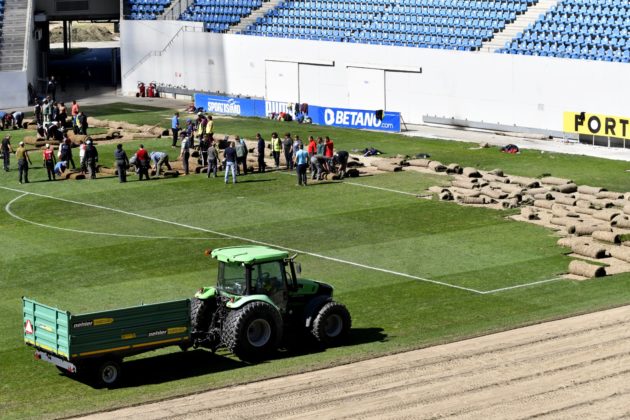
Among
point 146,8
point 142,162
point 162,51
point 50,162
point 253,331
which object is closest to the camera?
point 253,331

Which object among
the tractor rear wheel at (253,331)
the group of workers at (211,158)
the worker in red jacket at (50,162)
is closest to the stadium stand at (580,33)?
the group of workers at (211,158)

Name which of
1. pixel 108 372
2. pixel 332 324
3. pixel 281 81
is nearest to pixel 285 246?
pixel 332 324

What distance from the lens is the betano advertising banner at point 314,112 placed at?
207ft

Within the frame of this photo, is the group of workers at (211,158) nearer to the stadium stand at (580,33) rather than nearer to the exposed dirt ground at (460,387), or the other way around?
the stadium stand at (580,33)

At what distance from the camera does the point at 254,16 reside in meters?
77.7

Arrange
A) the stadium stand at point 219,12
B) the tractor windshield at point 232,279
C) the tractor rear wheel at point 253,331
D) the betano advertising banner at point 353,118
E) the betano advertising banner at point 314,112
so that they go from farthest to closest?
1. the stadium stand at point 219,12
2. the betano advertising banner at point 314,112
3. the betano advertising banner at point 353,118
4. the tractor windshield at point 232,279
5. the tractor rear wheel at point 253,331

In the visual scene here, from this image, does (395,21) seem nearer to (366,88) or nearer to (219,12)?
(366,88)

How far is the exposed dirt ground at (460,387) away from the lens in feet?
78.4

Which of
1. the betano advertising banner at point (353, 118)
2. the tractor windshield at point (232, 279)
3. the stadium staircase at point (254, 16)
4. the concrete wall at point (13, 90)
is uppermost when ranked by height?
the stadium staircase at point (254, 16)

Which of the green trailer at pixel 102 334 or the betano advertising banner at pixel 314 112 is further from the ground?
the betano advertising banner at pixel 314 112

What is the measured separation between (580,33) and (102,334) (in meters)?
40.2

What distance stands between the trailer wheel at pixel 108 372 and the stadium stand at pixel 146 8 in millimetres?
57274

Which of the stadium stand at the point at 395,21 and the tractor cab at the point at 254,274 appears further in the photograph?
the stadium stand at the point at 395,21

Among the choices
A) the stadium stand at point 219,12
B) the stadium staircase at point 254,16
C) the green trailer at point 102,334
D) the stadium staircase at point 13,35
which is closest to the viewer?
the green trailer at point 102,334
